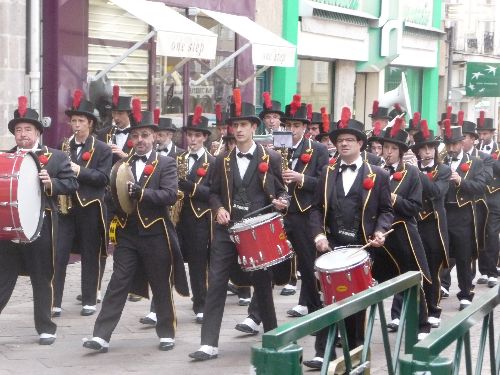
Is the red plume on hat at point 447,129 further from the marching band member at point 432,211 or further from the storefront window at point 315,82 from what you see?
the storefront window at point 315,82

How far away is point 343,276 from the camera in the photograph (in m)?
7.66

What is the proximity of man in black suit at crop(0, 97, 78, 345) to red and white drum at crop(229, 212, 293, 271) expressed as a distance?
1585 millimetres

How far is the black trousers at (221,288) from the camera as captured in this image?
885cm

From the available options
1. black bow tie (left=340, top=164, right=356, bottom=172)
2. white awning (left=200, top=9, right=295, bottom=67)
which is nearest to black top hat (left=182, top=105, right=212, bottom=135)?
black bow tie (left=340, top=164, right=356, bottom=172)

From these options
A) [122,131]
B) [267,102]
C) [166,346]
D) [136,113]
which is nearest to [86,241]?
[122,131]

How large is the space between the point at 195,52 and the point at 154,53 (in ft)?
6.00

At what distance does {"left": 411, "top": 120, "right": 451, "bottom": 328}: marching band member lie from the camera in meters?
10.4

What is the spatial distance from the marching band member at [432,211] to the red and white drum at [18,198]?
142 inches

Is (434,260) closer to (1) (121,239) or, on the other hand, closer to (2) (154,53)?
(1) (121,239)

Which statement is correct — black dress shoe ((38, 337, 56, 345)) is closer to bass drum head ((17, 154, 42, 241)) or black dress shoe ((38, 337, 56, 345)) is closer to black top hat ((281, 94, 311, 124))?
bass drum head ((17, 154, 42, 241))

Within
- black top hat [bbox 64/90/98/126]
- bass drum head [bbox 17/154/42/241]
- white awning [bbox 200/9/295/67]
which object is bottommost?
bass drum head [bbox 17/154/42/241]

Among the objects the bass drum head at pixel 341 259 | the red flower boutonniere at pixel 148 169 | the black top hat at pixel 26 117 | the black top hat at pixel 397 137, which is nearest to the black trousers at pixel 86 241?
the black top hat at pixel 26 117

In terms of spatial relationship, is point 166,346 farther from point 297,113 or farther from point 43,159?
point 297,113

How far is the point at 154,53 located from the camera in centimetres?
1631
